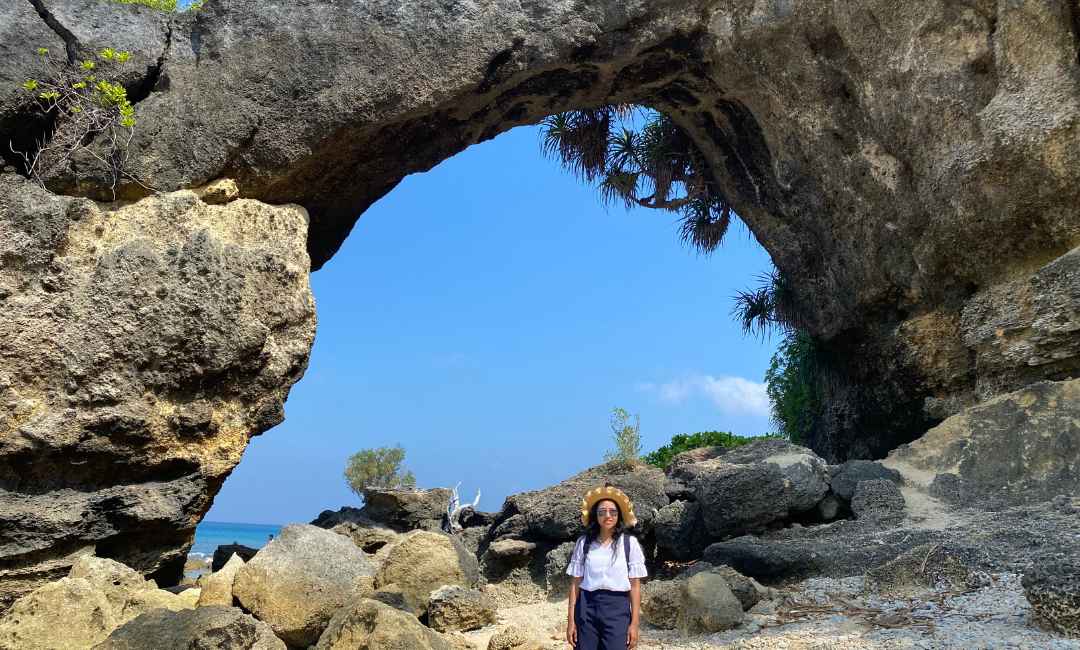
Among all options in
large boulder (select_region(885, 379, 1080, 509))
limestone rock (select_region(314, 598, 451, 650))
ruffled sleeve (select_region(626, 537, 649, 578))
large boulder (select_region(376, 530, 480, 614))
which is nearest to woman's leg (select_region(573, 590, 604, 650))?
ruffled sleeve (select_region(626, 537, 649, 578))

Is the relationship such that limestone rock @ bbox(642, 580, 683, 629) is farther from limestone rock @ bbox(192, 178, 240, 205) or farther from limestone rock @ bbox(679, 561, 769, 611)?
limestone rock @ bbox(192, 178, 240, 205)

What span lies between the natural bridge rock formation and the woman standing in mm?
4100

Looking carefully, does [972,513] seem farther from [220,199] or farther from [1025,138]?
[220,199]

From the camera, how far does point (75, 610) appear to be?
18.8 feet

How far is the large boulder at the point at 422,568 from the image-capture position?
7633 millimetres

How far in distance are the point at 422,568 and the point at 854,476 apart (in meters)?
4.58

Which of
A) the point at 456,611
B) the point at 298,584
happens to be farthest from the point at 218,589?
the point at 456,611

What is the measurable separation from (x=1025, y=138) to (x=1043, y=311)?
6.10 feet

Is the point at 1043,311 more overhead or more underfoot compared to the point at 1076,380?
more overhead

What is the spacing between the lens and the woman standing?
480cm

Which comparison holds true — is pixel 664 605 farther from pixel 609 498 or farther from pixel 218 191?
pixel 218 191

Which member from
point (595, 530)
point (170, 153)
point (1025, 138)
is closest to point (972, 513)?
point (1025, 138)

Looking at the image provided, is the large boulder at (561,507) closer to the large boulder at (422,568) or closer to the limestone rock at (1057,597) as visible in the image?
the large boulder at (422,568)

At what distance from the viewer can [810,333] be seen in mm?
12438
